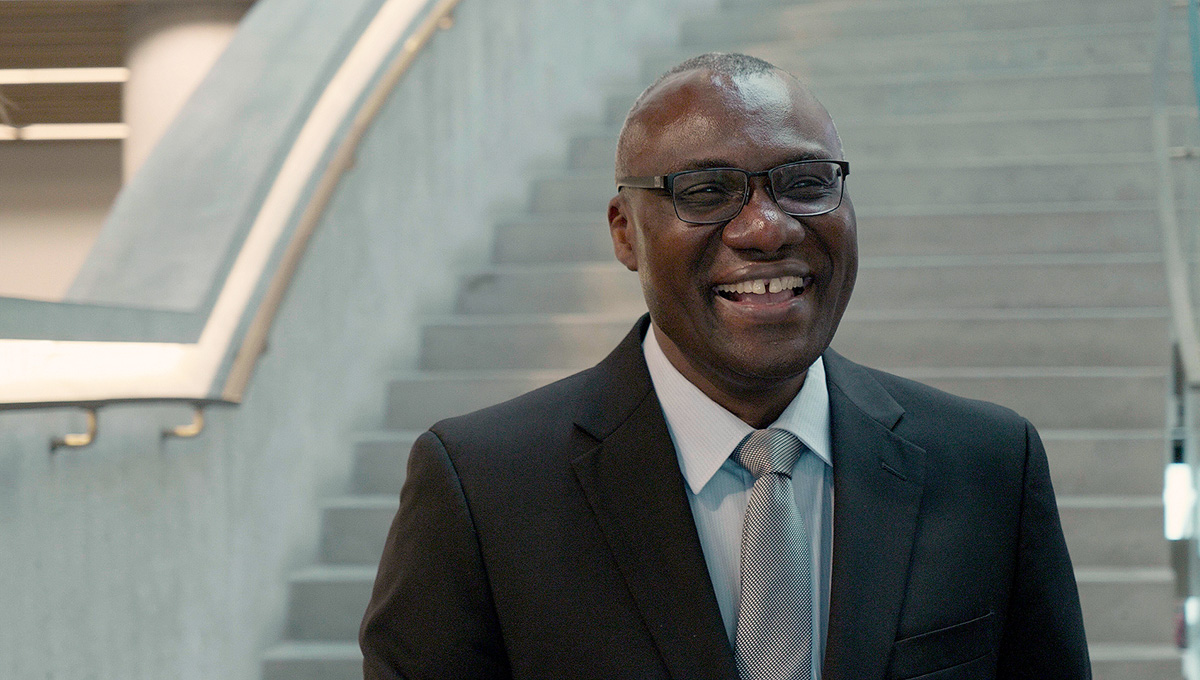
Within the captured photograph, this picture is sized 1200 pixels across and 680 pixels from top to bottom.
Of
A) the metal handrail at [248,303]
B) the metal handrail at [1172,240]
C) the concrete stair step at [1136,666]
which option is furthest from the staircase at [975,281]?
the metal handrail at [248,303]

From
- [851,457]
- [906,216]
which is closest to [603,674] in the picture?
[851,457]

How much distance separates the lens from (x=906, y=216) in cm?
450

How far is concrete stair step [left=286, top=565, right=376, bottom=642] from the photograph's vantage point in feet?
11.5

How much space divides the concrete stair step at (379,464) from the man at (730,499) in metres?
2.43

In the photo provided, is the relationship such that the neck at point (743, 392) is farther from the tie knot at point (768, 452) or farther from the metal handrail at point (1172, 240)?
the metal handrail at point (1172, 240)

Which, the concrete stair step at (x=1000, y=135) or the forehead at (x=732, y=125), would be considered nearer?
the forehead at (x=732, y=125)

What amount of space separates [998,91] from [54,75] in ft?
12.5

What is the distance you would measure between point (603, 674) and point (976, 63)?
184 inches

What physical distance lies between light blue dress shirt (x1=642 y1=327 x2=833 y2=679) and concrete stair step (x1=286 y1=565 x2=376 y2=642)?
222cm

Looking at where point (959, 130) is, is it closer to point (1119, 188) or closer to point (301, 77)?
point (1119, 188)

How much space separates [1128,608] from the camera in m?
3.22

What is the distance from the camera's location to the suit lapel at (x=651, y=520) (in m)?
1.32

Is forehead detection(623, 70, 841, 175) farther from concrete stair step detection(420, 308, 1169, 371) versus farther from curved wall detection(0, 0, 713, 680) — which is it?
concrete stair step detection(420, 308, 1169, 371)

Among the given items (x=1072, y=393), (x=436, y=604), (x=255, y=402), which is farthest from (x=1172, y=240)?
(x=436, y=604)
